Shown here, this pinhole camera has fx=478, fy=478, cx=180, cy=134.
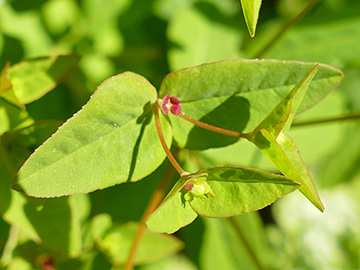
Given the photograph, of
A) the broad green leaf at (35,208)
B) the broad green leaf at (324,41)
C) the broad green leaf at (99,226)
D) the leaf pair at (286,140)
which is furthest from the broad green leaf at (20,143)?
the broad green leaf at (324,41)

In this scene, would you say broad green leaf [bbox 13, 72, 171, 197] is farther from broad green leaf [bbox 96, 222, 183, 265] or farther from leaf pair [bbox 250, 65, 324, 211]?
broad green leaf [bbox 96, 222, 183, 265]

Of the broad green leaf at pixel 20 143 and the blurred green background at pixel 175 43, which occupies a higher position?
the broad green leaf at pixel 20 143

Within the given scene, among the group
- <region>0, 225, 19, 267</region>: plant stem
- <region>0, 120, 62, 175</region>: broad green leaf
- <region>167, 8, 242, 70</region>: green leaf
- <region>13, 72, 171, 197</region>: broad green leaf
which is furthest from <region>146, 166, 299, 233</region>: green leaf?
<region>167, 8, 242, 70</region>: green leaf

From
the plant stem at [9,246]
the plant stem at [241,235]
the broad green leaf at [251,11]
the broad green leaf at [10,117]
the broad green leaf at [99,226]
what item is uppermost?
the broad green leaf at [251,11]

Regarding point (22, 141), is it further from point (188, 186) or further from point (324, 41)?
point (324, 41)

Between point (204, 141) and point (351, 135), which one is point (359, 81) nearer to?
point (351, 135)

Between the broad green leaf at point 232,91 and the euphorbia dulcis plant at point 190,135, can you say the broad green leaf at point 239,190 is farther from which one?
the broad green leaf at point 232,91

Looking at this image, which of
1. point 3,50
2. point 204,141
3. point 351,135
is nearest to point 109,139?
point 204,141
